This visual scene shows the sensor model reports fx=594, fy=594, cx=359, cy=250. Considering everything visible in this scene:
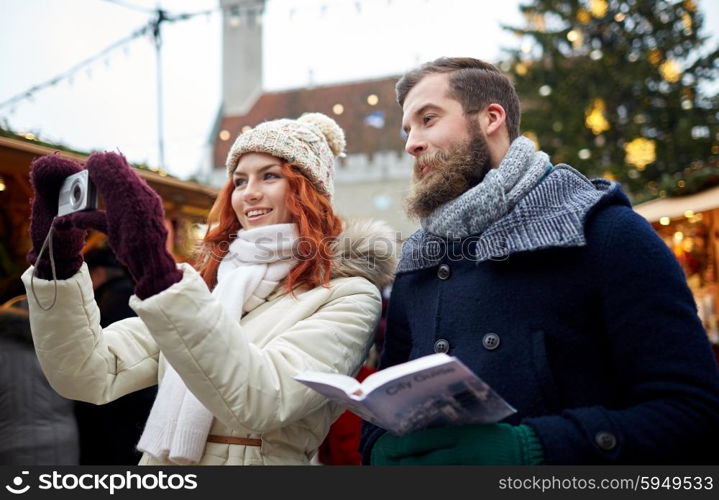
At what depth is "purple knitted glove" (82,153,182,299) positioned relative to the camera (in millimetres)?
1400

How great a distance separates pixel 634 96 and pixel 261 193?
10.0 meters

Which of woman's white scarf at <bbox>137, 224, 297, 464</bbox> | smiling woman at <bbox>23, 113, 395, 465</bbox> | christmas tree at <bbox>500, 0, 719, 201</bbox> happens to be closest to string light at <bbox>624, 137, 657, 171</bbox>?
christmas tree at <bbox>500, 0, 719, 201</bbox>

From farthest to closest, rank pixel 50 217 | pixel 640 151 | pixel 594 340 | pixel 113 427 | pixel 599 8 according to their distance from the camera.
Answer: pixel 599 8 < pixel 640 151 < pixel 113 427 < pixel 50 217 < pixel 594 340

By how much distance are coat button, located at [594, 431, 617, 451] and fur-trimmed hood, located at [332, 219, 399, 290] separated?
95 centimetres

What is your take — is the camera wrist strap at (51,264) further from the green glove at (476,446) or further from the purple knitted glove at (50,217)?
the green glove at (476,446)

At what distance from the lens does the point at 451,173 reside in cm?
174

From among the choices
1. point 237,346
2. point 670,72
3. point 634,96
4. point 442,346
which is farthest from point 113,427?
point 670,72

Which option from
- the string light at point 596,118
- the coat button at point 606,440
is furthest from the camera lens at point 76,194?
the string light at point 596,118

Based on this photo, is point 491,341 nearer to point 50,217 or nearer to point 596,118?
point 50,217

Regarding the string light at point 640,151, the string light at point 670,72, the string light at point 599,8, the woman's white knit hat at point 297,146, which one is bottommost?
the woman's white knit hat at point 297,146

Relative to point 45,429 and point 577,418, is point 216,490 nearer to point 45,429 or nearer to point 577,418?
point 577,418

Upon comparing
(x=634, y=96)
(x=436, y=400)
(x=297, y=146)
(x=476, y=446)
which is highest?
(x=634, y=96)

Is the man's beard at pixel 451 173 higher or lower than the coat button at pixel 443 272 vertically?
higher

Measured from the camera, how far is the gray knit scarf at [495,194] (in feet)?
5.32
